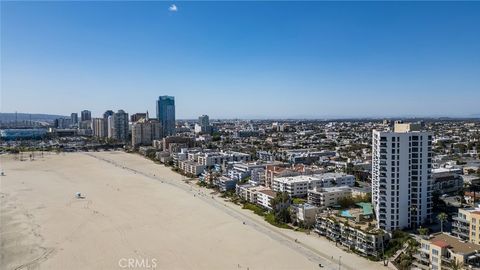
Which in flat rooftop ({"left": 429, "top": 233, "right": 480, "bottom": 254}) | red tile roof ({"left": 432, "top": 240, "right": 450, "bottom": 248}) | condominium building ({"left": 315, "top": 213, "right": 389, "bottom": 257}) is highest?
red tile roof ({"left": 432, "top": 240, "right": 450, "bottom": 248})

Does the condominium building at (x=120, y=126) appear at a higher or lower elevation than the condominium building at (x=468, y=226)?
higher

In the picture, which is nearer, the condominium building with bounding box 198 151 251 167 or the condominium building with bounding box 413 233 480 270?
the condominium building with bounding box 413 233 480 270

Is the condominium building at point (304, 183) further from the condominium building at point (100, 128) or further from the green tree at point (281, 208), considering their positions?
the condominium building at point (100, 128)

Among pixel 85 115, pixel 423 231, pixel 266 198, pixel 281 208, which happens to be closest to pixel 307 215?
pixel 281 208

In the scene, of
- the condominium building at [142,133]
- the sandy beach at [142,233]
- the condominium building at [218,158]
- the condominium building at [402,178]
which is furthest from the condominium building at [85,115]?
the condominium building at [402,178]

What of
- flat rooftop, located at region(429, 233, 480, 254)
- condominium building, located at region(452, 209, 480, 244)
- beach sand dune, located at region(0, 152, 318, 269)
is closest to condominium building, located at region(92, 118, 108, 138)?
beach sand dune, located at region(0, 152, 318, 269)

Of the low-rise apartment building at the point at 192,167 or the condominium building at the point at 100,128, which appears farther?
the condominium building at the point at 100,128

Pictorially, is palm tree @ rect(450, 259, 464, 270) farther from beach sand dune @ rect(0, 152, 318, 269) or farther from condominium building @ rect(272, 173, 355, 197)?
condominium building @ rect(272, 173, 355, 197)
